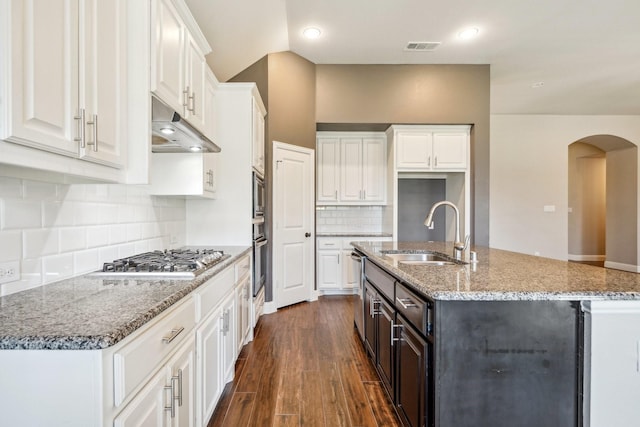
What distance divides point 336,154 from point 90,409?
4.41 meters

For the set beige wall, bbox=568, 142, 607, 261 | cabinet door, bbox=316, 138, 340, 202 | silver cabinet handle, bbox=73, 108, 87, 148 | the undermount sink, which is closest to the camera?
silver cabinet handle, bbox=73, 108, 87, 148

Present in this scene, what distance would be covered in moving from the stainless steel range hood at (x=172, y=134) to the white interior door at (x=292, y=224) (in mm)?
1663

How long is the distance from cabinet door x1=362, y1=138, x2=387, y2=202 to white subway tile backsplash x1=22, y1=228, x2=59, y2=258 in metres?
3.97

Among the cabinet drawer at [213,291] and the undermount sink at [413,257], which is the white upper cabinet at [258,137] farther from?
the undermount sink at [413,257]

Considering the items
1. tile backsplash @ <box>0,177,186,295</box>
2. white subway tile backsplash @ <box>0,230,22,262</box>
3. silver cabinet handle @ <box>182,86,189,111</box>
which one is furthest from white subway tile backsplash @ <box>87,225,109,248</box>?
silver cabinet handle @ <box>182,86,189,111</box>

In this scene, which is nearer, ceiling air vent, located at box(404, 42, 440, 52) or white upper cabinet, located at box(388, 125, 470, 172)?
ceiling air vent, located at box(404, 42, 440, 52)

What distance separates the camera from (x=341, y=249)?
4758mm

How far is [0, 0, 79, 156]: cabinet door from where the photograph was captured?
86 cm

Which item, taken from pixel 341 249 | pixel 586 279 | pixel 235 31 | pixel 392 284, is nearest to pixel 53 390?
pixel 392 284

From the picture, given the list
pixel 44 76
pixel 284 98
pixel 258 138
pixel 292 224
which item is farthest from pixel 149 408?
pixel 284 98

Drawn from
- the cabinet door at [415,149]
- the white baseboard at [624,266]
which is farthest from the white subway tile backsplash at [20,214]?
the white baseboard at [624,266]

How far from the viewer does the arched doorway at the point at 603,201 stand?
6.45m

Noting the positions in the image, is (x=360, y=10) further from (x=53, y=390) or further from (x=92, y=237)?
(x=53, y=390)

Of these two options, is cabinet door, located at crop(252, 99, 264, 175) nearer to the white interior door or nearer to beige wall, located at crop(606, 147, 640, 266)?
the white interior door
